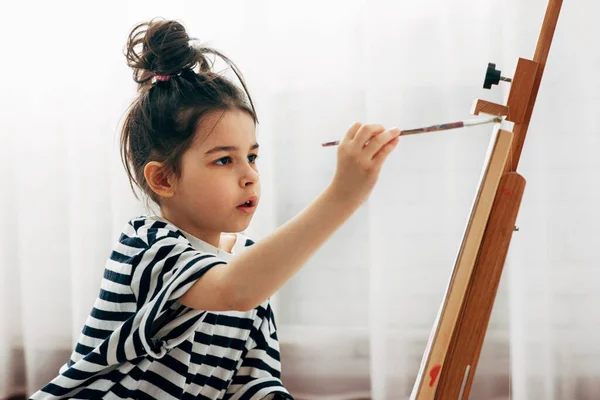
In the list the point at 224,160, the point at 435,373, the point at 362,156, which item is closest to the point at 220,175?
the point at 224,160

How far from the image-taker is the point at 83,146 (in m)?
1.35

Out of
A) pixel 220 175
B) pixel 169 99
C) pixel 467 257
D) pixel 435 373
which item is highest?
pixel 169 99

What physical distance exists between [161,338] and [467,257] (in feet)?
1.24

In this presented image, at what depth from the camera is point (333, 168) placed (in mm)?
1258

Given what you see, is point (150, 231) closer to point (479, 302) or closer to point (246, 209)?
point (246, 209)

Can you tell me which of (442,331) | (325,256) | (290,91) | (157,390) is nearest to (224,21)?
(290,91)

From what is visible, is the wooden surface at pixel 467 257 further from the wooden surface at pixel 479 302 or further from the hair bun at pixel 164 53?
the hair bun at pixel 164 53

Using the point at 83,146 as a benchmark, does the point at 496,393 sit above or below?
below

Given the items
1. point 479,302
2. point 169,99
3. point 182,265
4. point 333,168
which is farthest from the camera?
point 333,168

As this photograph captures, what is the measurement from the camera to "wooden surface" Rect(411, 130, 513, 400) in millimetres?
619

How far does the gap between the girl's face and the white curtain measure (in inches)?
15.0

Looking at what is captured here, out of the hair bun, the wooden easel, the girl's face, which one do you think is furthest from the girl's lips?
the wooden easel

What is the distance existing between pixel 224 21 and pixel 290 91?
186 millimetres

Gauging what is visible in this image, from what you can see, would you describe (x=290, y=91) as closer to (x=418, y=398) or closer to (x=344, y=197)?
(x=344, y=197)
